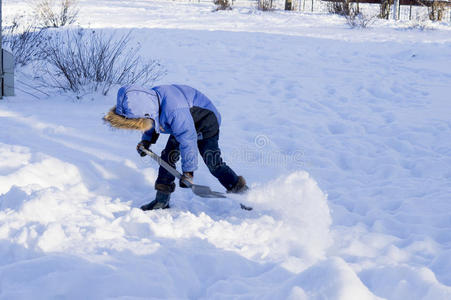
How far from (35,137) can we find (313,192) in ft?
9.34

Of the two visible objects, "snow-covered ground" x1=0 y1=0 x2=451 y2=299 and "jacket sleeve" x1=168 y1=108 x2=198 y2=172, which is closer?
A: "snow-covered ground" x1=0 y1=0 x2=451 y2=299

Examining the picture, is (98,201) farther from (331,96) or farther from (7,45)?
(7,45)

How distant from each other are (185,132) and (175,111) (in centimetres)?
15

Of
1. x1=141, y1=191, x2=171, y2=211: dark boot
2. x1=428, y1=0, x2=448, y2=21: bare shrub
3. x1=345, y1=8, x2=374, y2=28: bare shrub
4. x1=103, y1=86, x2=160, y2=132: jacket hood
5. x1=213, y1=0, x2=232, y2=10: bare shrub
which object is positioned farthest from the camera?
x1=213, y1=0, x2=232, y2=10: bare shrub

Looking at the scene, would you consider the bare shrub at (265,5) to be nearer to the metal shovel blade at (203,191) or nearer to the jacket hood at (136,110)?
the metal shovel blade at (203,191)

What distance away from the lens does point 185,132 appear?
3318 mm

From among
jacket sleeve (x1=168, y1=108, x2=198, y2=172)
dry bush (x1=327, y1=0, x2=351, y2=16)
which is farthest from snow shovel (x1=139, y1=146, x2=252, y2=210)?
dry bush (x1=327, y1=0, x2=351, y2=16)

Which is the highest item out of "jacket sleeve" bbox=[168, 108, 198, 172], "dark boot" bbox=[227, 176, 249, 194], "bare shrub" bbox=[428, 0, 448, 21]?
"bare shrub" bbox=[428, 0, 448, 21]

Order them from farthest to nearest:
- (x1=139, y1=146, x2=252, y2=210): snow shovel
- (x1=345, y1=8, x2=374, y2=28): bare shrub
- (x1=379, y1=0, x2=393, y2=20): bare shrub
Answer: (x1=379, y1=0, x2=393, y2=20): bare shrub → (x1=345, y1=8, x2=374, y2=28): bare shrub → (x1=139, y1=146, x2=252, y2=210): snow shovel

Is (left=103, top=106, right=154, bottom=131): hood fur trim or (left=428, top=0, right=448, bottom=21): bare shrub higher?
(left=428, top=0, right=448, bottom=21): bare shrub

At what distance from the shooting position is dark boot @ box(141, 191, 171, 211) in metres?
3.72

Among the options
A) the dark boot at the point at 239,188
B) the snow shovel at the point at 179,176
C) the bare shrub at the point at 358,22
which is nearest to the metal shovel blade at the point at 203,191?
the snow shovel at the point at 179,176

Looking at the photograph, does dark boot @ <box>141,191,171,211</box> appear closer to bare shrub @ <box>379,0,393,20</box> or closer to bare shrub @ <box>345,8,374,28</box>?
bare shrub @ <box>345,8,374,28</box>

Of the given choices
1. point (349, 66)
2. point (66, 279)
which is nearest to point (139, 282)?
point (66, 279)
